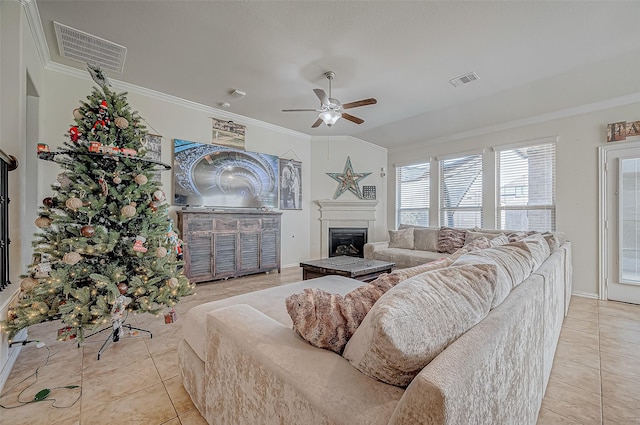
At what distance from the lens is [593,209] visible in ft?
11.9

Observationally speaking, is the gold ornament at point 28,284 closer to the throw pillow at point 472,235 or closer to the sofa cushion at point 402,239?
the sofa cushion at point 402,239

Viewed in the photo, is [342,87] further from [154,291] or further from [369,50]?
[154,291]

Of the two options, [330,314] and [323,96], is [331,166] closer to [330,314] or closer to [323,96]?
[323,96]

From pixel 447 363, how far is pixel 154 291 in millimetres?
2266

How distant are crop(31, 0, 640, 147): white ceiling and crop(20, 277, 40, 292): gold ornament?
2256mm

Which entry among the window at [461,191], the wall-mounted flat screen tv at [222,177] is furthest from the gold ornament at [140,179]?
the window at [461,191]

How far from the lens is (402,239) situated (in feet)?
16.1

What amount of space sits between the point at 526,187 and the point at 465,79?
6.86 feet

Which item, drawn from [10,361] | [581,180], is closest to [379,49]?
[581,180]

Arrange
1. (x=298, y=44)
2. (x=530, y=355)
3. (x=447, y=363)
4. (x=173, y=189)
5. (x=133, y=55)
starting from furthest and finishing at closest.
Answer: (x=173, y=189), (x=133, y=55), (x=298, y=44), (x=530, y=355), (x=447, y=363)

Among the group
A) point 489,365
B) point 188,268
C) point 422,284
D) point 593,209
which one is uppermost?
point 593,209

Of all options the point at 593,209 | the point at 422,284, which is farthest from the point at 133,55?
the point at 593,209

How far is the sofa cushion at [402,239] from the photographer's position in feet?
15.9

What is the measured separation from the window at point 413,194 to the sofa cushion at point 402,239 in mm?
889
